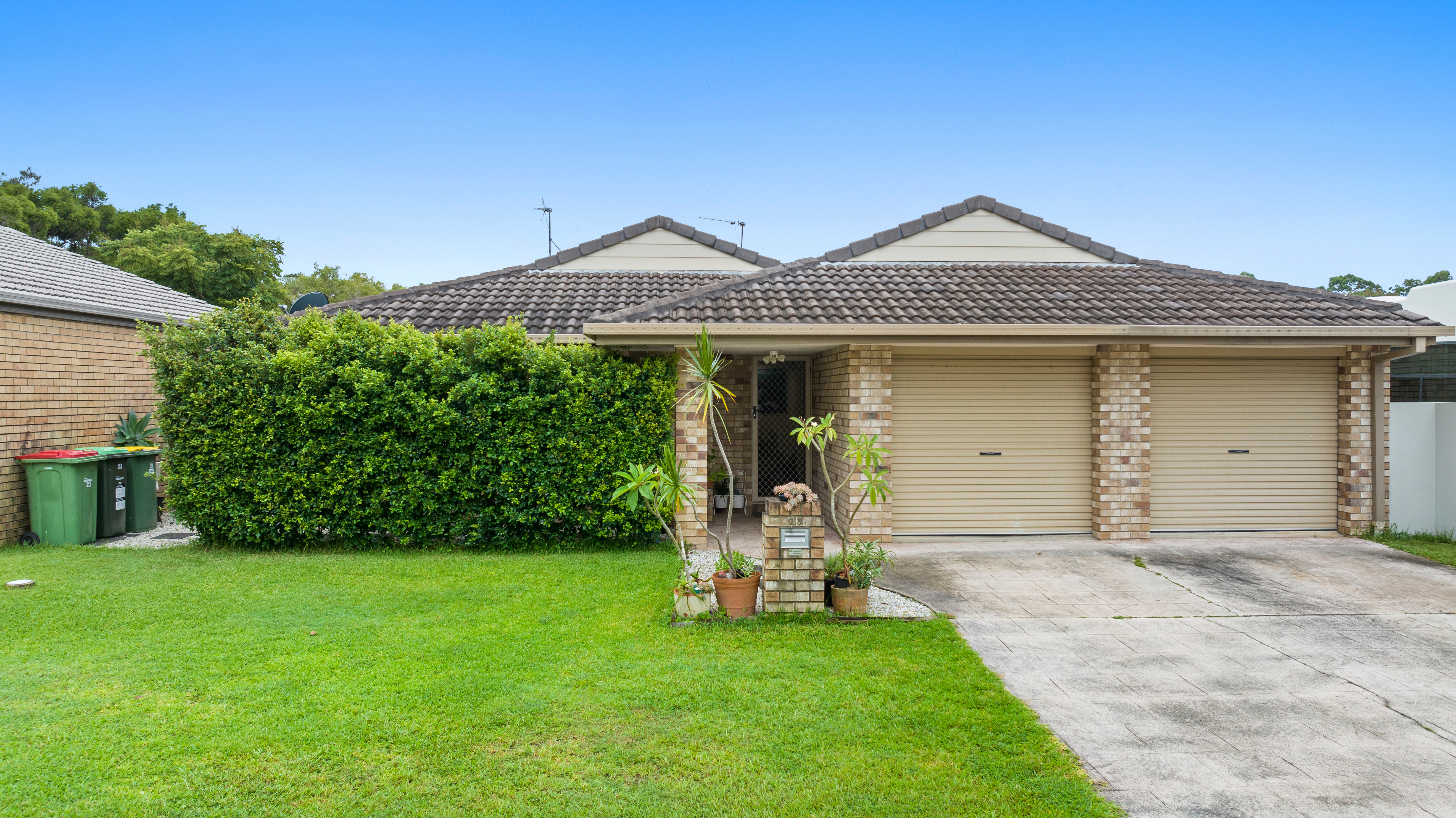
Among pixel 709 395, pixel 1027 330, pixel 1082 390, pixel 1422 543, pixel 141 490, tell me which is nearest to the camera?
pixel 709 395

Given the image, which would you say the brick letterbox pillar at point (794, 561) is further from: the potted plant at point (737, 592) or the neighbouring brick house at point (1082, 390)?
the neighbouring brick house at point (1082, 390)

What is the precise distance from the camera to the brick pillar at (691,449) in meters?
8.05

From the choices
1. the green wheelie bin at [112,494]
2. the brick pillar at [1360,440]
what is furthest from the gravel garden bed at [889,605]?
the green wheelie bin at [112,494]

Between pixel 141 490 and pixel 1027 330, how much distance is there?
458 inches

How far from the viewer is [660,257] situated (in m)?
12.8

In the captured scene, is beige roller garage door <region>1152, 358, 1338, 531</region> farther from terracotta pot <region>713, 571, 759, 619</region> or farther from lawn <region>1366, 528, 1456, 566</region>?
terracotta pot <region>713, 571, 759, 619</region>

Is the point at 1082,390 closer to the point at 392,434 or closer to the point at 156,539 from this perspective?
the point at 392,434

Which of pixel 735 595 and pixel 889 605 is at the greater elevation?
pixel 735 595

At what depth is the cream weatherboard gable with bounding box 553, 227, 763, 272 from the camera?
12.7 m

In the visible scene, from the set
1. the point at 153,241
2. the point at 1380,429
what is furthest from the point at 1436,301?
the point at 153,241

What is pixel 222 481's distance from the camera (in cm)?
765

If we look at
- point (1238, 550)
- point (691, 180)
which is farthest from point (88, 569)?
point (691, 180)

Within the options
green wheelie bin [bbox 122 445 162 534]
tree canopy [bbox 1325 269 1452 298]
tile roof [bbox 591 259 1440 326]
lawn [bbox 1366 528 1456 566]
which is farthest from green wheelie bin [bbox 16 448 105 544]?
tree canopy [bbox 1325 269 1452 298]

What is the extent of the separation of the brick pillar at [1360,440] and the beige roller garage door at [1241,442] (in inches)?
7.8
